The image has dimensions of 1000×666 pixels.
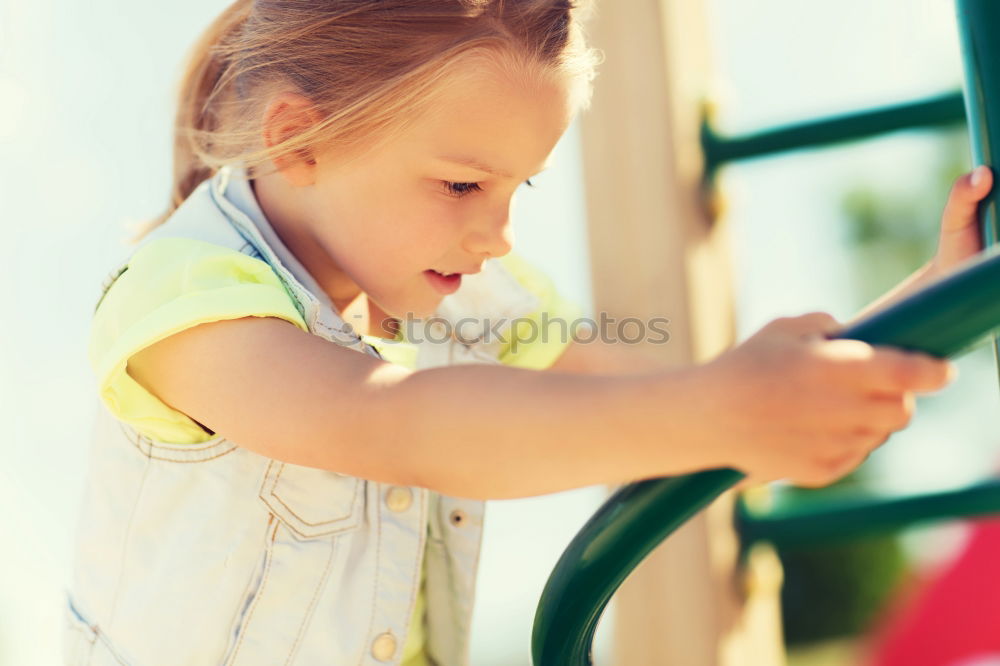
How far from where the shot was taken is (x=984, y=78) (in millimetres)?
718

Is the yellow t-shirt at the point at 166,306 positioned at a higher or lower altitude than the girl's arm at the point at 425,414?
higher

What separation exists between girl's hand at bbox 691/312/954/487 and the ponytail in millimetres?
844

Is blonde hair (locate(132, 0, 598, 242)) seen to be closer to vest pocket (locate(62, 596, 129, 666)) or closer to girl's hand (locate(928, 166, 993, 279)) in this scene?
girl's hand (locate(928, 166, 993, 279))

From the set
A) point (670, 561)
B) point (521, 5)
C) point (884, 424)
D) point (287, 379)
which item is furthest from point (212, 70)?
point (884, 424)

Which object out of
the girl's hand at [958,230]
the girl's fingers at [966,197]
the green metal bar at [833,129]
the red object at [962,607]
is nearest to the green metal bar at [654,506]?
the girl's fingers at [966,197]

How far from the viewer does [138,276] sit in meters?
0.93

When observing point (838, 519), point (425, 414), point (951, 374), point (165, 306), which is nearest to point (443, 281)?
point (165, 306)

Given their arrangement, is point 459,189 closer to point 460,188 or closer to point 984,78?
point 460,188

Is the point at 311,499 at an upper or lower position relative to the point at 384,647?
upper

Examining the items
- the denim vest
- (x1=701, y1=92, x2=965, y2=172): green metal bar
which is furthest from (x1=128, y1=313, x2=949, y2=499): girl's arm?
(x1=701, y1=92, x2=965, y2=172): green metal bar

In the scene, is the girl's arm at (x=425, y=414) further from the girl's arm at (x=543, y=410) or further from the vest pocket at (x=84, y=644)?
the vest pocket at (x=84, y=644)

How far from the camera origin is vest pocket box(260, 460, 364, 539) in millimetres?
1020

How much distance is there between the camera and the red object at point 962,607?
2.43 m

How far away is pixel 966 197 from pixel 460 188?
17.4 inches
